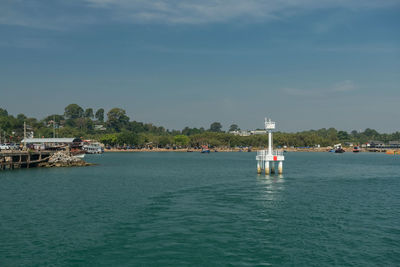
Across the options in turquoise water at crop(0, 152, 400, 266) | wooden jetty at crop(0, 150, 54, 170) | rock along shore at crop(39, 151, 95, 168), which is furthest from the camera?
rock along shore at crop(39, 151, 95, 168)

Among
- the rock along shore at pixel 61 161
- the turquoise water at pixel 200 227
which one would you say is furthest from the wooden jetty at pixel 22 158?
the turquoise water at pixel 200 227

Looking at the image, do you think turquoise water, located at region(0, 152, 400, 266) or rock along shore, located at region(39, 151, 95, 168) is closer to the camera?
turquoise water, located at region(0, 152, 400, 266)

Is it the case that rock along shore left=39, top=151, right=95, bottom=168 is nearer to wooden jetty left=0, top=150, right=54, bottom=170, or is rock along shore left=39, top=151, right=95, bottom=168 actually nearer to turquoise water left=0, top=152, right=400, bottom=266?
wooden jetty left=0, top=150, right=54, bottom=170

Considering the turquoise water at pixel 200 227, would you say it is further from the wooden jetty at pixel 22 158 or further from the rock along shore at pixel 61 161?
the rock along shore at pixel 61 161

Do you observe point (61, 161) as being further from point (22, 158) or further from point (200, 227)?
point (200, 227)

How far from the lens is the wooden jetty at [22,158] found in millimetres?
99088

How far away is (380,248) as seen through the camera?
27.4m

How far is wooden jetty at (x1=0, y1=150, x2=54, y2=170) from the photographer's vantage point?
99088mm

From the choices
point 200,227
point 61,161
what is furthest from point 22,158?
point 200,227

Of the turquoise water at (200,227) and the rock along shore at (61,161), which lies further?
the rock along shore at (61,161)

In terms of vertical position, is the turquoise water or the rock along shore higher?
the rock along shore

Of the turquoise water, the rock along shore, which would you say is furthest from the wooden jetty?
the turquoise water

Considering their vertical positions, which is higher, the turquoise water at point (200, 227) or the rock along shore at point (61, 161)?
the rock along shore at point (61, 161)

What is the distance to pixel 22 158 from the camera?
10812 centimetres
